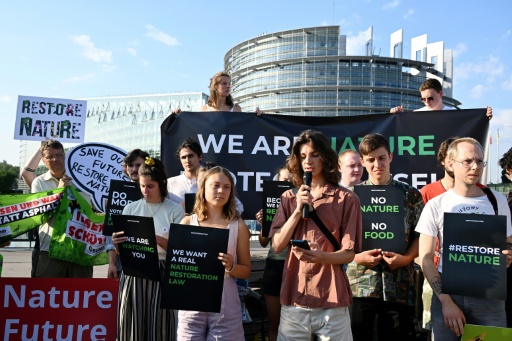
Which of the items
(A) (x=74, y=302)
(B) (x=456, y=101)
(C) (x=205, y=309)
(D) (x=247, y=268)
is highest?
(B) (x=456, y=101)

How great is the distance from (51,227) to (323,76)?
74599 mm

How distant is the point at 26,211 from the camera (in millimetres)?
4910

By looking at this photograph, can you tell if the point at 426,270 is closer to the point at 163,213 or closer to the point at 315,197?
the point at 315,197

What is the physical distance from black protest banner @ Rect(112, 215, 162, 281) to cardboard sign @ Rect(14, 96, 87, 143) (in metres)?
3.34

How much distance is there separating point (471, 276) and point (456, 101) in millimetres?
95155

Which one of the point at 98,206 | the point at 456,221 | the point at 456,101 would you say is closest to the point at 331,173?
the point at 456,221

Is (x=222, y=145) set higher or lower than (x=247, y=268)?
higher

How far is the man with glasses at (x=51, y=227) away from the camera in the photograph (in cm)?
488

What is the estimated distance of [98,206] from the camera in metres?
6.16

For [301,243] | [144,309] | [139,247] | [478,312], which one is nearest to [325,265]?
[301,243]

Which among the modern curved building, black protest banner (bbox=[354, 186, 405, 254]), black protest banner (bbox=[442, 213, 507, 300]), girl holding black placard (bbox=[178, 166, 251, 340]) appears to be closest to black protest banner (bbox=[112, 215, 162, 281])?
girl holding black placard (bbox=[178, 166, 251, 340])

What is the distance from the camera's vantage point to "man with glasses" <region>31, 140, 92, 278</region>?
488 centimetres

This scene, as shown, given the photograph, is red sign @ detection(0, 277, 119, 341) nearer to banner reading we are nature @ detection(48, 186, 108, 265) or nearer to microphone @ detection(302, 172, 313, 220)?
banner reading we are nature @ detection(48, 186, 108, 265)

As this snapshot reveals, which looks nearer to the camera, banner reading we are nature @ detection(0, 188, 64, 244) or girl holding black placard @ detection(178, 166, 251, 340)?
girl holding black placard @ detection(178, 166, 251, 340)
